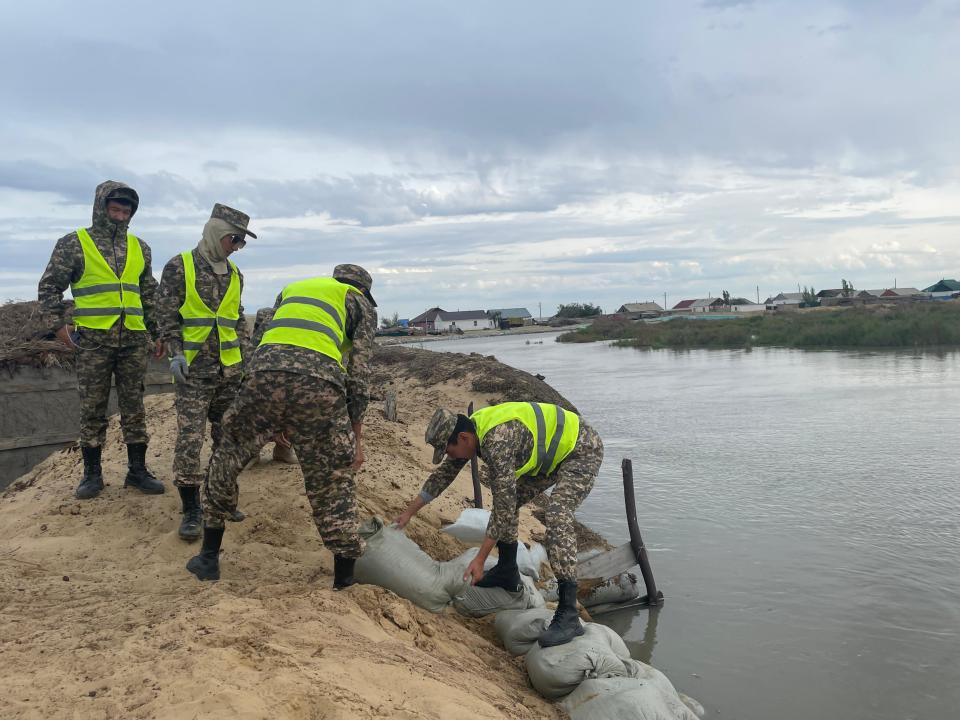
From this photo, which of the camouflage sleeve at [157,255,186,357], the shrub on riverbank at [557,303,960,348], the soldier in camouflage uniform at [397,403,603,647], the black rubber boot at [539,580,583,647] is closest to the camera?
the black rubber boot at [539,580,583,647]

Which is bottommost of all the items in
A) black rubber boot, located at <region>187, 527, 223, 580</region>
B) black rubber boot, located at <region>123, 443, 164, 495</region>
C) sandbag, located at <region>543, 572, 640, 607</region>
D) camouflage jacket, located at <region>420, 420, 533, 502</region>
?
sandbag, located at <region>543, 572, 640, 607</region>

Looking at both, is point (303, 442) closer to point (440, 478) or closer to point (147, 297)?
point (440, 478)

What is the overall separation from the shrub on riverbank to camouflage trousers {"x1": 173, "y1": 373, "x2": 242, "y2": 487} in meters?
34.6

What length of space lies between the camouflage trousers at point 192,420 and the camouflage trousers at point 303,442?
66cm

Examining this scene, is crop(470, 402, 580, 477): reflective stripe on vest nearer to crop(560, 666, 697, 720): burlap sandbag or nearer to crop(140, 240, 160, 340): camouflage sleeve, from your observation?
crop(560, 666, 697, 720): burlap sandbag

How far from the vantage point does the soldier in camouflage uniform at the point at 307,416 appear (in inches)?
137

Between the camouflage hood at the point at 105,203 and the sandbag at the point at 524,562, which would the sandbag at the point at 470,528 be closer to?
the sandbag at the point at 524,562

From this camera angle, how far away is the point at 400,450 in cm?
825

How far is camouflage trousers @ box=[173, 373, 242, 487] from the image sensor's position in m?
4.33

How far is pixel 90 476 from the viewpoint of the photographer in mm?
4980

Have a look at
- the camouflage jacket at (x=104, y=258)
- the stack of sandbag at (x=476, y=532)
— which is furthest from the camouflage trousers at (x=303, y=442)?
the stack of sandbag at (x=476, y=532)

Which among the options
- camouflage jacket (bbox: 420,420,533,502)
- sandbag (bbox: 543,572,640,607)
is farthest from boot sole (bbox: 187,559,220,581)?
sandbag (bbox: 543,572,640,607)

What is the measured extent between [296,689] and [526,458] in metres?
1.96

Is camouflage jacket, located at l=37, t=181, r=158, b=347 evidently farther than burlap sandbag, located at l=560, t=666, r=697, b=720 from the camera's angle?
Yes
